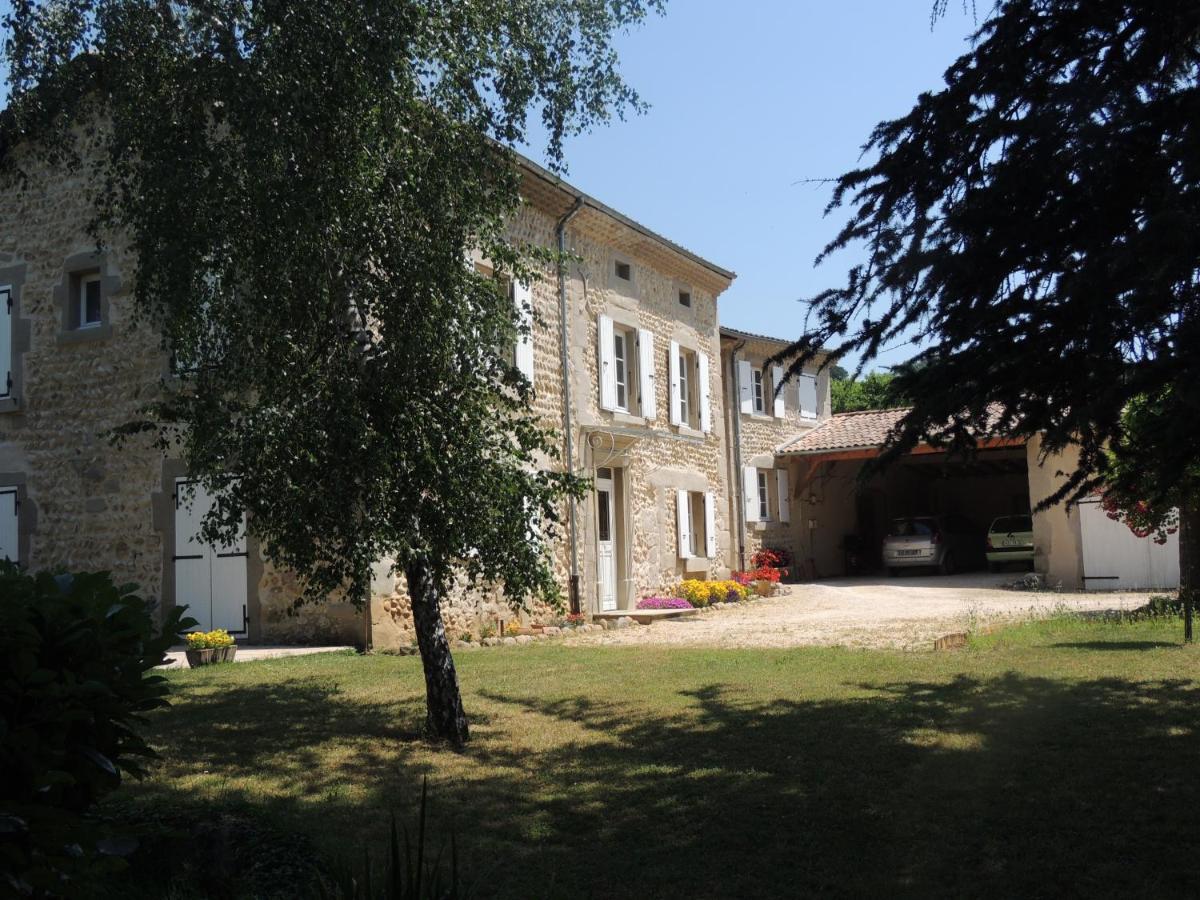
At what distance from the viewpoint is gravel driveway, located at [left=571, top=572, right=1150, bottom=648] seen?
Result: 11323mm

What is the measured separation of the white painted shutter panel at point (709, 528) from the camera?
18188 mm

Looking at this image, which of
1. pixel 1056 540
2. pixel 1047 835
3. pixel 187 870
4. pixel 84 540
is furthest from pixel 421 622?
pixel 1056 540

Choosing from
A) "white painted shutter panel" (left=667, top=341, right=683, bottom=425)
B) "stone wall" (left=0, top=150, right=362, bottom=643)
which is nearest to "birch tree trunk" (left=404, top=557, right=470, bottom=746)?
"stone wall" (left=0, top=150, right=362, bottom=643)

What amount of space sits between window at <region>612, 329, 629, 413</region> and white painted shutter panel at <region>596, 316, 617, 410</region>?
0.66 m

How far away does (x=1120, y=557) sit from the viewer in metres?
16.5

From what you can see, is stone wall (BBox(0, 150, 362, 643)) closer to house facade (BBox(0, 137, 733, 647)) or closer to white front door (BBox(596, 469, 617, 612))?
house facade (BBox(0, 137, 733, 647))

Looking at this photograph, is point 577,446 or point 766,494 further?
point 766,494

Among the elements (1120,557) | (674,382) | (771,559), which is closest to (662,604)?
(674,382)

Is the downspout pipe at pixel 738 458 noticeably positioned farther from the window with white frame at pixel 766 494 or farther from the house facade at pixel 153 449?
the house facade at pixel 153 449

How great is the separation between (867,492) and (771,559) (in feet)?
7.35

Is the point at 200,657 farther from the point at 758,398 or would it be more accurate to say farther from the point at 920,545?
the point at 920,545

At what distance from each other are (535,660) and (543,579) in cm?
392

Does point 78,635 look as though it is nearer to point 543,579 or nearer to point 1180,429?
point 1180,429

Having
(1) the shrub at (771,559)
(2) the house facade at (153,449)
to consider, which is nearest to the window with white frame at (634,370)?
(2) the house facade at (153,449)
